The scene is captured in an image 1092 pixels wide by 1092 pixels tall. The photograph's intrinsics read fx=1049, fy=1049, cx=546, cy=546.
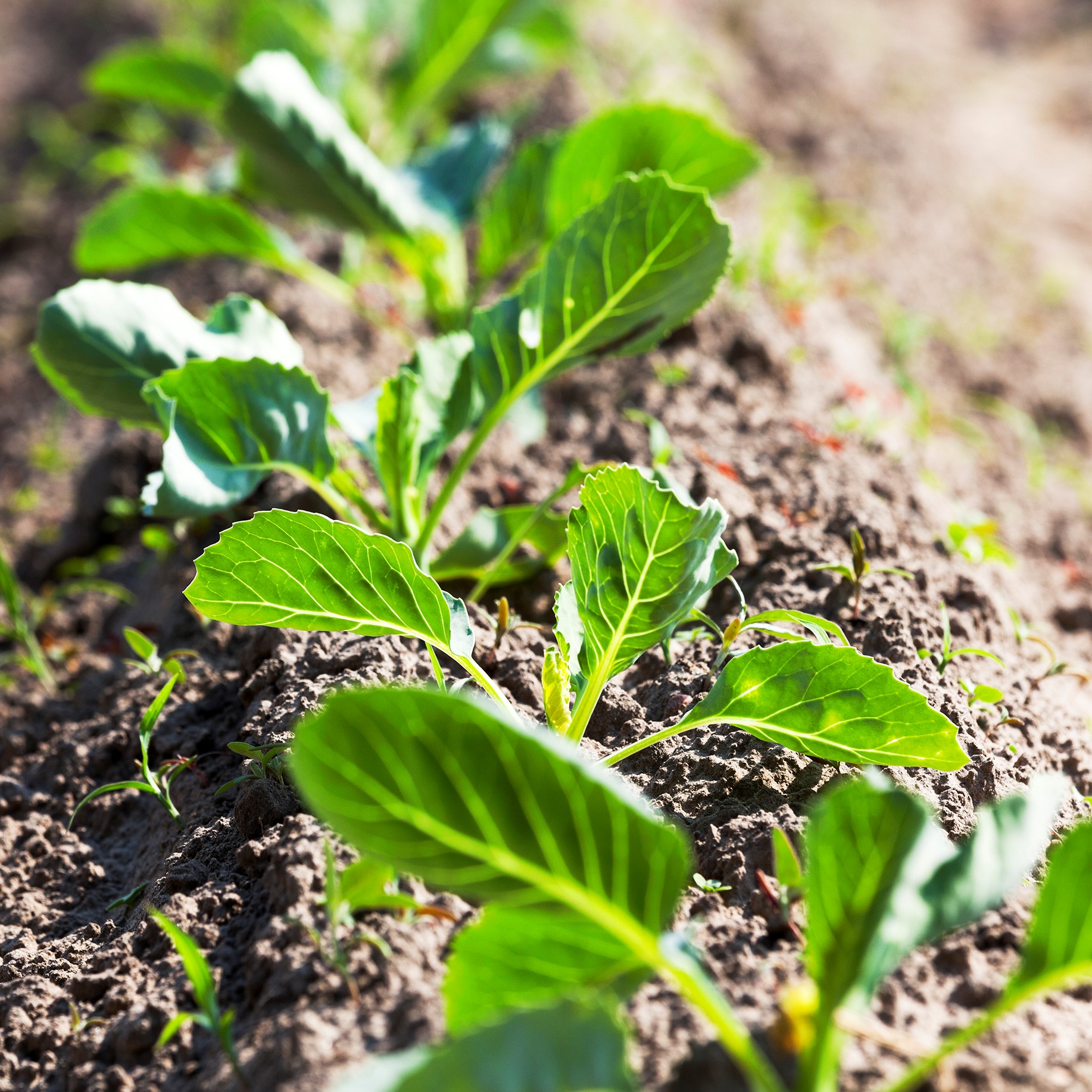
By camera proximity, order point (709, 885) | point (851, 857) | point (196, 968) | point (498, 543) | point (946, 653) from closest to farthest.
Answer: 1. point (851, 857)
2. point (196, 968)
3. point (709, 885)
4. point (946, 653)
5. point (498, 543)

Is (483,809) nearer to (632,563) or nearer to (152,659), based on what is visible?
(632,563)

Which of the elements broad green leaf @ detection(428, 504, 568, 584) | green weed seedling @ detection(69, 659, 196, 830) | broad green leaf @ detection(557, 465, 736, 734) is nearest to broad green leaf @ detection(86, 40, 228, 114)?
broad green leaf @ detection(428, 504, 568, 584)

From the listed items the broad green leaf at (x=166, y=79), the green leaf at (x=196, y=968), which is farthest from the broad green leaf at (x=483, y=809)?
the broad green leaf at (x=166, y=79)

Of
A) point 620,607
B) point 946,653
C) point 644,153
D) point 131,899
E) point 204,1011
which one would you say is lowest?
point 131,899

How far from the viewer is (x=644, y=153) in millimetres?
1770

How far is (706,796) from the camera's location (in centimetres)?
118

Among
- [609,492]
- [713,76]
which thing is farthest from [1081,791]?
[713,76]

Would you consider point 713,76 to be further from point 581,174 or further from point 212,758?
point 212,758

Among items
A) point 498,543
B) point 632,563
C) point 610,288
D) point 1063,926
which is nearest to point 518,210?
point 610,288

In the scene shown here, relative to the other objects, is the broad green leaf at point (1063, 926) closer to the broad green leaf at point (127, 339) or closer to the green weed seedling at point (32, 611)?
the broad green leaf at point (127, 339)

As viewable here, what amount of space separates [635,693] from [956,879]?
60cm

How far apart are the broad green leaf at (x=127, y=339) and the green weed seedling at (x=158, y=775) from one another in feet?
1.36

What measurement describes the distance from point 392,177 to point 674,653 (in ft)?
4.14

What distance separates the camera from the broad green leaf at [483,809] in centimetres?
77
